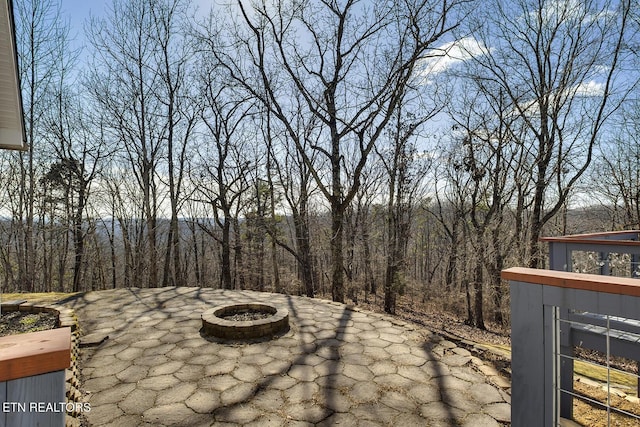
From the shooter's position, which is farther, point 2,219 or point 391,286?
point 2,219

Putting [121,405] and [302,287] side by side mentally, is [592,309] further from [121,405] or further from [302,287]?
[302,287]

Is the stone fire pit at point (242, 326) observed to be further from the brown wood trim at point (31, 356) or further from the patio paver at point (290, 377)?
the brown wood trim at point (31, 356)

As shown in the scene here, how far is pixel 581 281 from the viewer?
4.16ft

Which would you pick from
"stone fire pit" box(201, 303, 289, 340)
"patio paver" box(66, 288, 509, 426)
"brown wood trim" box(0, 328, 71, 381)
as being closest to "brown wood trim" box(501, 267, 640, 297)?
"patio paver" box(66, 288, 509, 426)

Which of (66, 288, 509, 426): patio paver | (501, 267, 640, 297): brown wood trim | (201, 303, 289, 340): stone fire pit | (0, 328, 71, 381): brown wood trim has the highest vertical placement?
(501, 267, 640, 297): brown wood trim

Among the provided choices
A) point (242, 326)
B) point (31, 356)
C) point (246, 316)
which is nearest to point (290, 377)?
point (242, 326)

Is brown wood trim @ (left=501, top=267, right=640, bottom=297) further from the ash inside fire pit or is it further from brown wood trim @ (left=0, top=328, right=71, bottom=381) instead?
the ash inside fire pit

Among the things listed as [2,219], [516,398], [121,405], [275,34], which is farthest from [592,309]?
[2,219]

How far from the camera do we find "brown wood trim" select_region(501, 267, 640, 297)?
1159 millimetres

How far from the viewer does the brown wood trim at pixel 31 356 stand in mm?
839

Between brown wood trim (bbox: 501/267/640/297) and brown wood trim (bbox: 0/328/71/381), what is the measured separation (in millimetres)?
1711

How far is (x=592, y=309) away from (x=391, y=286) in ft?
32.3

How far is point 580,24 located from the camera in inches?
333

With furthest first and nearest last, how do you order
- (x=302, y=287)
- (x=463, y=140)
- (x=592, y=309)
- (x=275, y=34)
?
(x=302, y=287) → (x=463, y=140) → (x=275, y=34) → (x=592, y=309)
